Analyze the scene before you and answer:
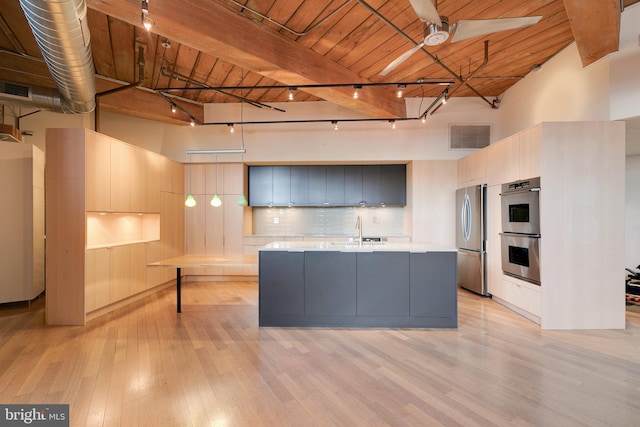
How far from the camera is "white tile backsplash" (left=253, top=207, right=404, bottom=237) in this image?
6523 mm

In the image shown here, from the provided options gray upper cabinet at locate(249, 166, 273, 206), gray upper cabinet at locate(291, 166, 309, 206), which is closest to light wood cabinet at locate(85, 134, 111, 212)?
gray upper cabinet at locate(249, 166, 273, 206)

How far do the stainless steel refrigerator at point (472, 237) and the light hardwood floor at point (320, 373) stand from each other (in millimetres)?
1185

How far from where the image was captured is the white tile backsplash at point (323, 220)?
21.4ft

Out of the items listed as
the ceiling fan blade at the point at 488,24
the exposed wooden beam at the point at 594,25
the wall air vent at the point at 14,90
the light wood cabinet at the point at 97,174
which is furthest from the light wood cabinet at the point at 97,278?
the exposed wooden beam at the point at 594,25

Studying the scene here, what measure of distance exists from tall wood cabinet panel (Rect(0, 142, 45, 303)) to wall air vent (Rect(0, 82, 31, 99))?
99cm

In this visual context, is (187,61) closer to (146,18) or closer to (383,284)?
(146,18)

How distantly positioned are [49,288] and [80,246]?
652 mm

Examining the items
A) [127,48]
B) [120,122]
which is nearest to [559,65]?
[127,48]

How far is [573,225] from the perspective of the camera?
340 centimetres

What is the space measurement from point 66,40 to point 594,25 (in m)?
5.21

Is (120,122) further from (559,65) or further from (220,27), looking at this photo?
(559,65)

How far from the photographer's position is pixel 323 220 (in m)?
6.61

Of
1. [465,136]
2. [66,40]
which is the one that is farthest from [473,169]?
[66,40]

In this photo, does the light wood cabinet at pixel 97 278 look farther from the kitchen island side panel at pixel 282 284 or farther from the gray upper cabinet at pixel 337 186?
the gray upper cabinet at pixel 337 186
